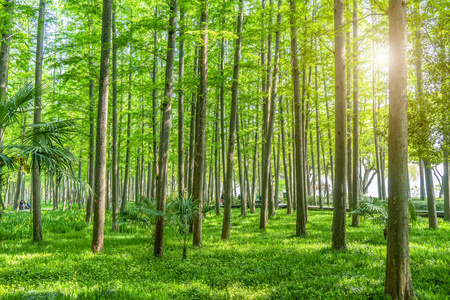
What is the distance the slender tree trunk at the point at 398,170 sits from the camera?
A: 15.3 ft

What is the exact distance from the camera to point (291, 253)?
819 cm

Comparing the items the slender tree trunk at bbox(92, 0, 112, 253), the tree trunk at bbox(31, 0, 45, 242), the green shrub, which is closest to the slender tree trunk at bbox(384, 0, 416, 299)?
the slender tree trunk at bbox(92, 0, 112, 253)

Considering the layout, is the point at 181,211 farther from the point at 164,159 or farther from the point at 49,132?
the point at 49,132

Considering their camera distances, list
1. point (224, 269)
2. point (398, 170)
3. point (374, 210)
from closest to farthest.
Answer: point (398, 170), point (224, 269), point (374, 210)

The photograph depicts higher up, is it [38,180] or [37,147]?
[37,147]

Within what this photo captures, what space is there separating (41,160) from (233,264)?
499 cm

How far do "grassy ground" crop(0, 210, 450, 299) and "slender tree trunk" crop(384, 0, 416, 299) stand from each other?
428 millimetres

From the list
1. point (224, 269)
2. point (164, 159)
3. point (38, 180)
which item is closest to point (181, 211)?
point (164, 159)

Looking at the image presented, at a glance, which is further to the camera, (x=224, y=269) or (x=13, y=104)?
(x=224, y=269)

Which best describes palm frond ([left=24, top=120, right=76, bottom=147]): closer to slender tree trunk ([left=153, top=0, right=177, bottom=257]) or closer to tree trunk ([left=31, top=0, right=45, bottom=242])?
slender tree trunk ([left=153, top=0, right=177, bottom=257])

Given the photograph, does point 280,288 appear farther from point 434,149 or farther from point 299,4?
point 299,4

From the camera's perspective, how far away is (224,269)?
22.8 feet

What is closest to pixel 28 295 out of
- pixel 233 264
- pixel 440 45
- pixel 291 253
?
pixel 233 264

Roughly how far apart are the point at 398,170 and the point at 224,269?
443 cm
